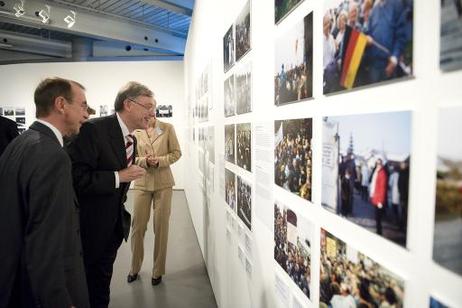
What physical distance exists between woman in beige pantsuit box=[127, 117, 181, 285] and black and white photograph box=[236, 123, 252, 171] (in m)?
1.84

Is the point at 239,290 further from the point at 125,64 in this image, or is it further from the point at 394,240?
the point at 125,64

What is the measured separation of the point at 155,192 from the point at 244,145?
215cm

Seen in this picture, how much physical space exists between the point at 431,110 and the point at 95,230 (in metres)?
2.19

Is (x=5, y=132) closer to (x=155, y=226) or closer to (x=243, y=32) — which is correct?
(x=155, y=226)

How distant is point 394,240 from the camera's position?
610 mm

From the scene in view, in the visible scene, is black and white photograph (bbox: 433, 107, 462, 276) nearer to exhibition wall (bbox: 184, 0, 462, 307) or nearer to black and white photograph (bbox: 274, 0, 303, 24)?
exhibition wall (bbox: 184, 0, 462, 307)

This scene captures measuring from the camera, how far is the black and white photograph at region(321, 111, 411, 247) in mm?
583

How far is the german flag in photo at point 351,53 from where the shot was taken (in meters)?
0.68

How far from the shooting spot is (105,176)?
2.21 metres

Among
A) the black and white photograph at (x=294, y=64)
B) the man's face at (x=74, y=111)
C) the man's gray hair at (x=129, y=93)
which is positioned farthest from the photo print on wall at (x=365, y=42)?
the man's gray hair at (x=129, y=93)

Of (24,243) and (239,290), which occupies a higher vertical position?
(24,243)

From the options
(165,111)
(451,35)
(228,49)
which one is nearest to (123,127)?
(228,49)

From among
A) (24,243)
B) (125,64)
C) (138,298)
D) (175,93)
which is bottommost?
(138,298)

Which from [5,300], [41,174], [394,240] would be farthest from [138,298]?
[394,240]
